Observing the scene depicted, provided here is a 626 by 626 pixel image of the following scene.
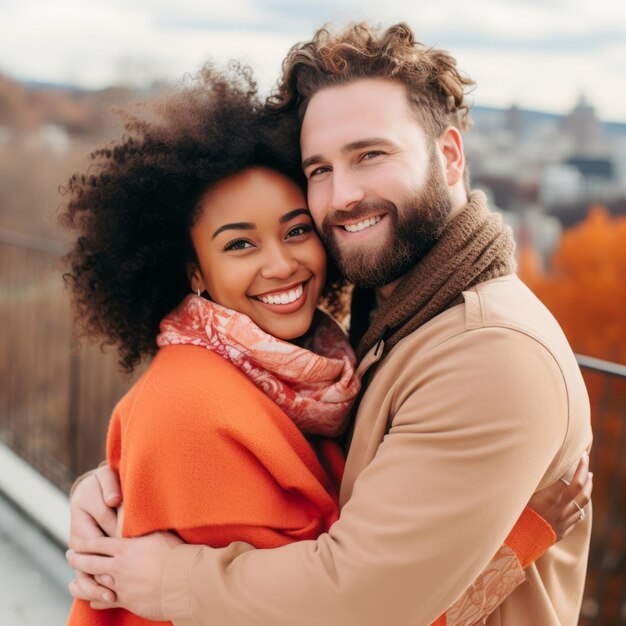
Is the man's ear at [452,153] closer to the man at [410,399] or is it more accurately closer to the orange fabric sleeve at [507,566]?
the man at [410,399]

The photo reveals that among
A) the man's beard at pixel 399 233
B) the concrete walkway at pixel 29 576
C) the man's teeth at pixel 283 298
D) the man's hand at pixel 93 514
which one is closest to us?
the man's hand at pixel 93 514

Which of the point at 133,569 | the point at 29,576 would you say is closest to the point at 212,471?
the point at 133,569

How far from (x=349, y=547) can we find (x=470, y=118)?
134 centimetres

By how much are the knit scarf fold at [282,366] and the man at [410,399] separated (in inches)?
2.9

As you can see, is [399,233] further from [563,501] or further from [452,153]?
[563,501]

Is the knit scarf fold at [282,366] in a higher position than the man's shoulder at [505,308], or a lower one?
lower

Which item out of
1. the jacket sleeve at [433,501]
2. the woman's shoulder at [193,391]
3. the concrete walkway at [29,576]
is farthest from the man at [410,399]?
the concrete walkway at [29,576]

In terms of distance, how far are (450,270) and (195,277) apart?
0.72 m

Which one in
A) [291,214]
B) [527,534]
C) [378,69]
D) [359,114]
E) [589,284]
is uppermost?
[378,69]

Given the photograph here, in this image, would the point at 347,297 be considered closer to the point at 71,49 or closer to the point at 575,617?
the point at 575,617

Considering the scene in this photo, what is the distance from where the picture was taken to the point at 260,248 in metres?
1.81

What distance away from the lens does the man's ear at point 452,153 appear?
74.2 inches

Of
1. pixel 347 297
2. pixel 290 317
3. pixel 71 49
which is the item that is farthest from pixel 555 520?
pixel 71 49

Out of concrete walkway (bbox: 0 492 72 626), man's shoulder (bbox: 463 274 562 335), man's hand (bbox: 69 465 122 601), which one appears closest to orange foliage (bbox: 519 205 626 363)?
concrete walkway (bbox: 0 492 72 626)
